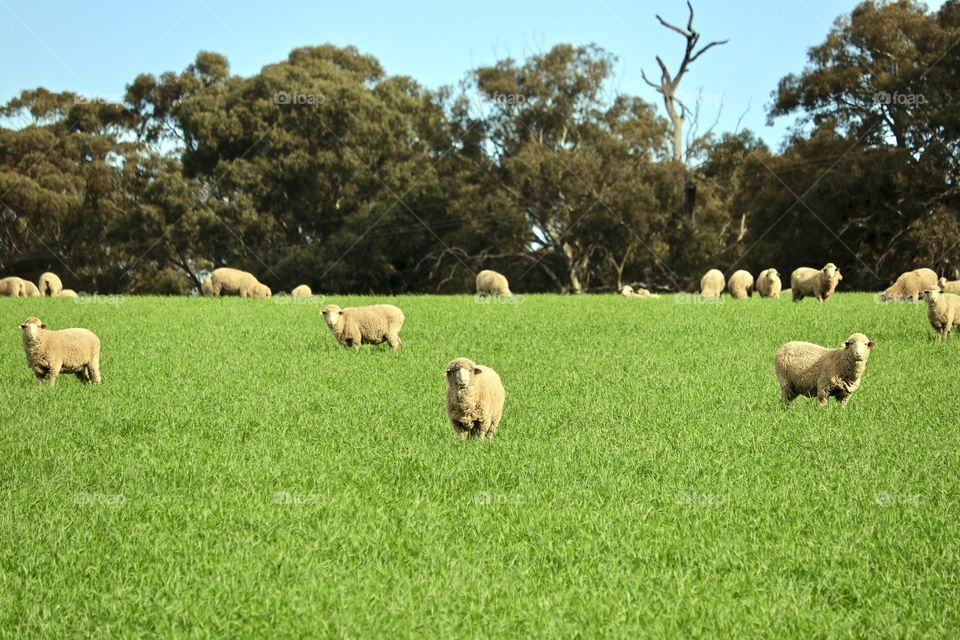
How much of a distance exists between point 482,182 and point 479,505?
43.5 m

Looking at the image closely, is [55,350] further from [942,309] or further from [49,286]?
[49,286]

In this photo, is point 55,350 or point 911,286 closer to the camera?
point 55,350

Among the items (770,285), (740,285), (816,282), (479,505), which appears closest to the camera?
(479,505)

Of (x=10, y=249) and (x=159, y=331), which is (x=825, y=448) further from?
(x=10, y=249)

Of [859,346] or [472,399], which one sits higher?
[859,346]

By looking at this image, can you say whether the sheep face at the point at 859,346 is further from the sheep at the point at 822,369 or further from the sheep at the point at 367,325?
the sheep at the point at 367,325

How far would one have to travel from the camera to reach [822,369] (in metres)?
11.9

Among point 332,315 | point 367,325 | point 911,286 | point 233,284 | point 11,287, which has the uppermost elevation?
point 911,286

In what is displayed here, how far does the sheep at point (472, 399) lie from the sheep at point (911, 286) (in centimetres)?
1986

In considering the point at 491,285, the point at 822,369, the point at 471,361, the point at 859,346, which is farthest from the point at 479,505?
the point at 491,285

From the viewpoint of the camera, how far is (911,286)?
90.0 feet

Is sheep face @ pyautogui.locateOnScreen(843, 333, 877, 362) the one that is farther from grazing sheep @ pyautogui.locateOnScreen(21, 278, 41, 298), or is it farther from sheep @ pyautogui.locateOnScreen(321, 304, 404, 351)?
grazing sheep @ pyautogui.locateOnScreen(21, 278, 41, 298)

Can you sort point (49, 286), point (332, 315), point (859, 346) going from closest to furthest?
point (859, 346) → point (332, 315) → point (49, 286)

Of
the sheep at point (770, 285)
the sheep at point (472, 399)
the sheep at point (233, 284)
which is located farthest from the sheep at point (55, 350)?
the sheep at point (770, 285)
